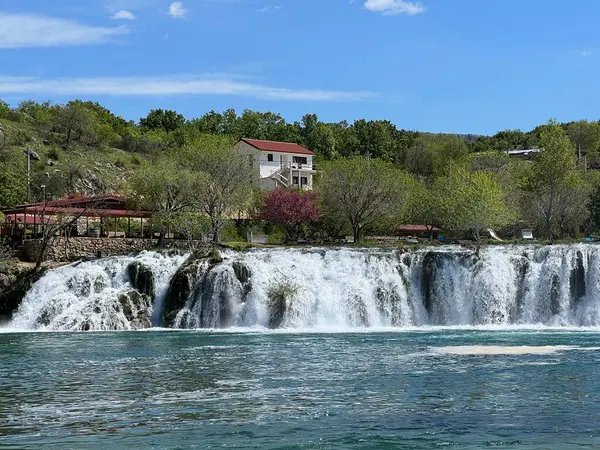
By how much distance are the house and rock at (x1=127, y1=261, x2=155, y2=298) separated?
1829 inches

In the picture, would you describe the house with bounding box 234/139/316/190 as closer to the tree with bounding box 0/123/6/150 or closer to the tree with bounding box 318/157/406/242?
the tree with bounding box 318/157/406/242

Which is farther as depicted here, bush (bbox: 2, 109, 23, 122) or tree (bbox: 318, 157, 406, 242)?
bush (bbox: 2, 109, 23, 122)

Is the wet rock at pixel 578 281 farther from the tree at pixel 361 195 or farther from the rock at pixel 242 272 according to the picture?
the tree at pixel 361 195

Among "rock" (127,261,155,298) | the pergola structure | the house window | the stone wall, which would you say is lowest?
"rock" (127,261,155,298)

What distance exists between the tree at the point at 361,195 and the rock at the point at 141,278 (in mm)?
24292

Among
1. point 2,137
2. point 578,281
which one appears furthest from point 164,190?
point 2,137

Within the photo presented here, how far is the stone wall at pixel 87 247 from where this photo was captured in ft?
196

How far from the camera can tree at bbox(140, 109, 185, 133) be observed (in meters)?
142

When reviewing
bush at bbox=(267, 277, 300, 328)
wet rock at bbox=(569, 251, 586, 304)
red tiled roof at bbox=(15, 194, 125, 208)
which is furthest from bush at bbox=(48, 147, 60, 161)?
wet rock at bbox=(569, 251, 586, 304)

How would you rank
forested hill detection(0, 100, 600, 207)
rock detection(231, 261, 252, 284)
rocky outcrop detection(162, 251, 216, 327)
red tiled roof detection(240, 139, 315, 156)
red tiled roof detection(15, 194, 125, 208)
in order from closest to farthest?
rocky outcrop detection(162, 251, 216, 327) → rock detection(231, 261, 252, 284) → red tiled roof detection(15, 194, 125, 208) → forested hill detection(0, 100, 600, 207) → red tiled roof detection(240, 139, 315, 156)

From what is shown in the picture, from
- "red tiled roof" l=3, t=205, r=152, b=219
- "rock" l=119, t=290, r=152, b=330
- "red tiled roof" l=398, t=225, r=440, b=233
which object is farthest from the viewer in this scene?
"red tiled roof" l=398, t=225, r=440, b=233

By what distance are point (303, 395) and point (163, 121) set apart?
122m

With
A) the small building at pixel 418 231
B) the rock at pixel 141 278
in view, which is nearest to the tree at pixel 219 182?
the rock at pixel 141 278

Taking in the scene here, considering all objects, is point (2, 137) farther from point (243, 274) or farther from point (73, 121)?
point (243, 274)
